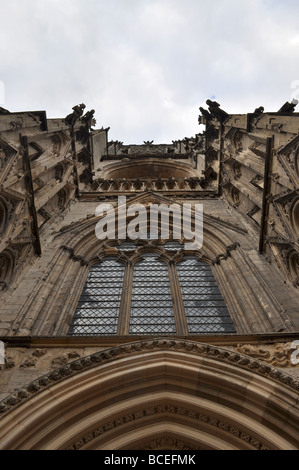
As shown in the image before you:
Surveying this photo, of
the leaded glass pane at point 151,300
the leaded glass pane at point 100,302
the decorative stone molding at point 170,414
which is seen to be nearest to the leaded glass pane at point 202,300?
the leaded glass pane at point 151,300

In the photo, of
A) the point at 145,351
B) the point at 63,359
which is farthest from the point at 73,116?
the point at 145,351

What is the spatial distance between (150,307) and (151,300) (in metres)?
0.35

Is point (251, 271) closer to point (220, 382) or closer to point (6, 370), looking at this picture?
point (220, 382)

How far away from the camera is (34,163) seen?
12.7m

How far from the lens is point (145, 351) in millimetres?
6516

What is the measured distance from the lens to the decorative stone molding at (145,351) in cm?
557

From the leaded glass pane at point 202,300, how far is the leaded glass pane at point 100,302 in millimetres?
1875

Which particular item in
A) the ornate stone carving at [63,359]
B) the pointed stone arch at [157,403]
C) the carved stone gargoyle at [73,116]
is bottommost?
the pointed stone arch at [157,403]

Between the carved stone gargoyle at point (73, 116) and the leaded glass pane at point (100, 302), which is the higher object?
the carved stone gargoyle at point (73, 116)

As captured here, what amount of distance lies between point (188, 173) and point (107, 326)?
72.2 ft

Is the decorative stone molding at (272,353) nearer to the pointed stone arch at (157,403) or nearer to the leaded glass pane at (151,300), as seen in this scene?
the pointed stone arch at (157,403)

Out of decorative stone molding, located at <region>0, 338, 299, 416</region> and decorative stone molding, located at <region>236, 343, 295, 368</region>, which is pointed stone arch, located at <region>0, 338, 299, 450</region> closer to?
decorative stone molding, located at <region>0, 338, 299, 416</region>

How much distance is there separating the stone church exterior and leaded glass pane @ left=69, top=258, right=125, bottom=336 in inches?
2.0
